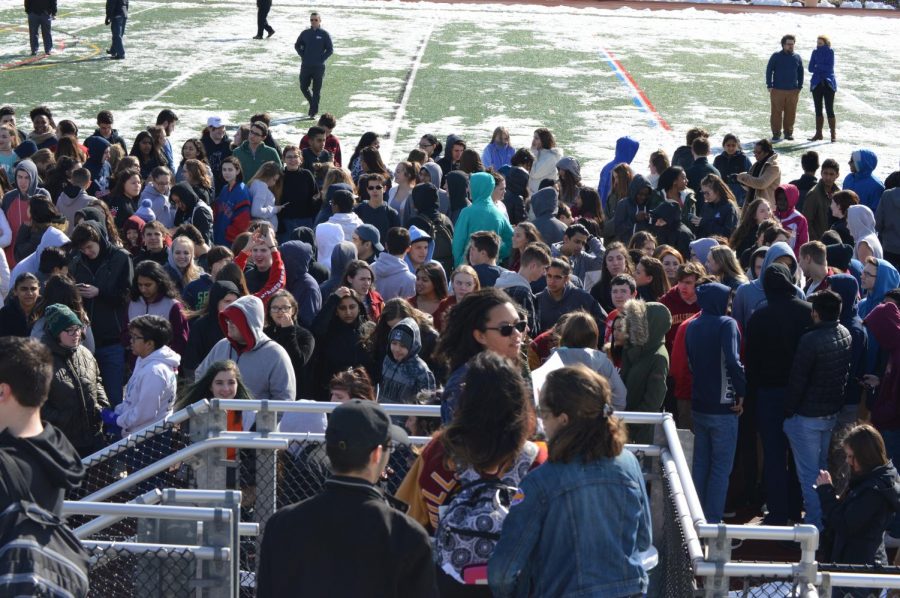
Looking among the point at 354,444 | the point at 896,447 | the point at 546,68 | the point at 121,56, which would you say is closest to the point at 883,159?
the point at 546,68

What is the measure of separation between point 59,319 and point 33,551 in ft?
14.6

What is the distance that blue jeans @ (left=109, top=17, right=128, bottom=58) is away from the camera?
28.2 m

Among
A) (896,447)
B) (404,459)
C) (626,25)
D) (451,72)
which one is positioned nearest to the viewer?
(404,459)

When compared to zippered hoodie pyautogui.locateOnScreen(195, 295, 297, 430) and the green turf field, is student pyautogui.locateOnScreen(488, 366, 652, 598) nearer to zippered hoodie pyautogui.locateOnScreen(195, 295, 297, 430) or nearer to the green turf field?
zippered hoodie pyautogui.locateOnScreen(195, 295, 297, 430)

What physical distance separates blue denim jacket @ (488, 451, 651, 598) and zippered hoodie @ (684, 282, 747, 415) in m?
4.42

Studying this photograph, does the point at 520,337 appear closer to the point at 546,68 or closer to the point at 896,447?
the point at 896,447

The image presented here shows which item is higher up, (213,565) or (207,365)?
(213,565)

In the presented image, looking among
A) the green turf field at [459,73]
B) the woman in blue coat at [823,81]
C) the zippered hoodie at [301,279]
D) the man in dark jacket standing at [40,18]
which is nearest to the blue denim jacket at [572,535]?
the zippered hoodie at [301,279]

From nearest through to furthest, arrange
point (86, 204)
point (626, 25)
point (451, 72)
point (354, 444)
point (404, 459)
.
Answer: point (354, 444)
point (404, 459)
point (86, 204)
point (451, 72)
point (626, 25)

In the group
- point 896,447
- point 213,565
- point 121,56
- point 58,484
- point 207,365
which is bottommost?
point 121,56

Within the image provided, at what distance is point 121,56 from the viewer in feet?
95.0

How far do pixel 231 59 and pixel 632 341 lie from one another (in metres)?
22.5

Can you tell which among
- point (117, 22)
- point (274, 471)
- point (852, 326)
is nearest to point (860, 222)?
point (852, 326)

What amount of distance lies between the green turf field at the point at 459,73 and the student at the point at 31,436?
16.2 m
